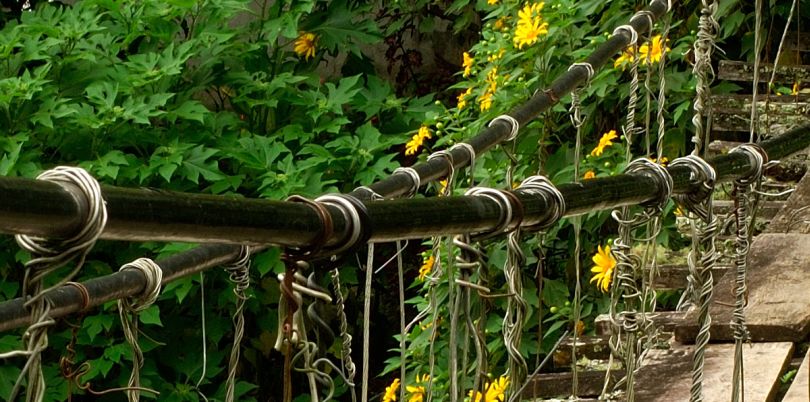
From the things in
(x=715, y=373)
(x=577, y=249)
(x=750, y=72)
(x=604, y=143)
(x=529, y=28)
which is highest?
(x=529, y=28)

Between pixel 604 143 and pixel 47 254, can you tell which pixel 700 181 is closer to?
pixel 47 254

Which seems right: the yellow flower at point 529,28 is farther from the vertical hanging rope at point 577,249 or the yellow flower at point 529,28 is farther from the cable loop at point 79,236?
the cable loop at point 79,236

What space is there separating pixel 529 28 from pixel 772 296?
169cm

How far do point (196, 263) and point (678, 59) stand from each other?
2790 millimetres

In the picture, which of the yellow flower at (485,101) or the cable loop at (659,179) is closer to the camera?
the cable loop at (659,179)

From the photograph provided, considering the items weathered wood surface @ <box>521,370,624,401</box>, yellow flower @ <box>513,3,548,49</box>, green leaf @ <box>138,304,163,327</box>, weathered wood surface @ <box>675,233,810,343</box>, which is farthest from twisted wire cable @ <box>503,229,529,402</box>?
green leaf @ <box>138,304,163,327</box>

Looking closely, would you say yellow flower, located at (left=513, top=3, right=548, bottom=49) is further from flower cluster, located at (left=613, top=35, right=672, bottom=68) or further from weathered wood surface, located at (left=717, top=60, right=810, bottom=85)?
weathered wood surface, located at (left=717, top=60, right=810, bottom=85)

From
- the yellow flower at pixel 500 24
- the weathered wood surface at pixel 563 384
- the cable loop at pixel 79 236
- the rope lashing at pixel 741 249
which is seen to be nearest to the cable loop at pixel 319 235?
the cable loop at pixel 79 236

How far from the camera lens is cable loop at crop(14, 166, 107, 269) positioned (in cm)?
83

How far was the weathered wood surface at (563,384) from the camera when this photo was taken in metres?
3.02

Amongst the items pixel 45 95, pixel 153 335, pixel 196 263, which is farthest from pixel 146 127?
pixel 196 263

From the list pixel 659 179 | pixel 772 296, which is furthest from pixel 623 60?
pixel 659 179

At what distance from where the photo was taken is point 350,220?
1.09 meters

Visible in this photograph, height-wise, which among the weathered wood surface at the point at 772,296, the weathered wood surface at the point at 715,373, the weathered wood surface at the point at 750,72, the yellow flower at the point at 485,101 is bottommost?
the weathered wood surface at the point at 715,373
